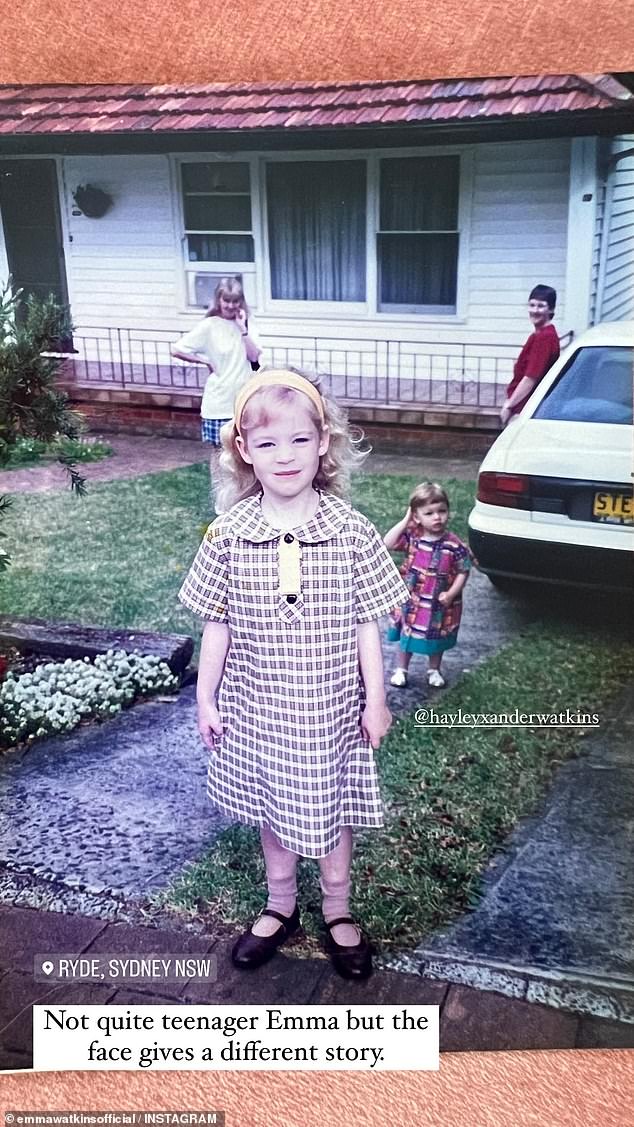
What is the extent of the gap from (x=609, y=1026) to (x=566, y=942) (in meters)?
0.12

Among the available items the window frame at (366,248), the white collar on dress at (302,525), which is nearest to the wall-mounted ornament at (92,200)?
the window frame at (366,248)

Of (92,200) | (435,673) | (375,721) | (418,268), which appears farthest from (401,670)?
(92,200)

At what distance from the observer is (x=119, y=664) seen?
5.43ft

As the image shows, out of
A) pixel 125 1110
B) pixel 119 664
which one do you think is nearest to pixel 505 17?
pixel 119 664

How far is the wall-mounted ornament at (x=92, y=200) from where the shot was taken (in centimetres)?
149

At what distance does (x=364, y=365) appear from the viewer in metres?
1.49

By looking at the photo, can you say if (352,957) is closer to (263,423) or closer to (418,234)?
(263,423)

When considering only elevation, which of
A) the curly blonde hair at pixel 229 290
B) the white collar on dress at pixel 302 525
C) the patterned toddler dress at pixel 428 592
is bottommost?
the patterned toddler dress at pixel 428 592

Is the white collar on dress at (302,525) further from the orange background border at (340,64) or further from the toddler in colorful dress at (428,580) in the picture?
the orange background border at (340,64)

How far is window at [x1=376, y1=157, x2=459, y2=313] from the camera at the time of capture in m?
1.43

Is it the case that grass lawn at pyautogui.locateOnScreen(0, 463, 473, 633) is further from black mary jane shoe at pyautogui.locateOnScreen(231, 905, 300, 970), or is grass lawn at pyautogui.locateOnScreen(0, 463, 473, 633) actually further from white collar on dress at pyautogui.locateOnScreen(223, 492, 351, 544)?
black mary jane shoe at pyautogui.locateOnScreen(231, 905, 300, 970)

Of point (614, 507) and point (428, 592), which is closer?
point (614, 507)

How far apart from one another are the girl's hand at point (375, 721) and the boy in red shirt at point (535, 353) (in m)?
0.47

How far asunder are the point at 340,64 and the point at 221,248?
0.99 feet
